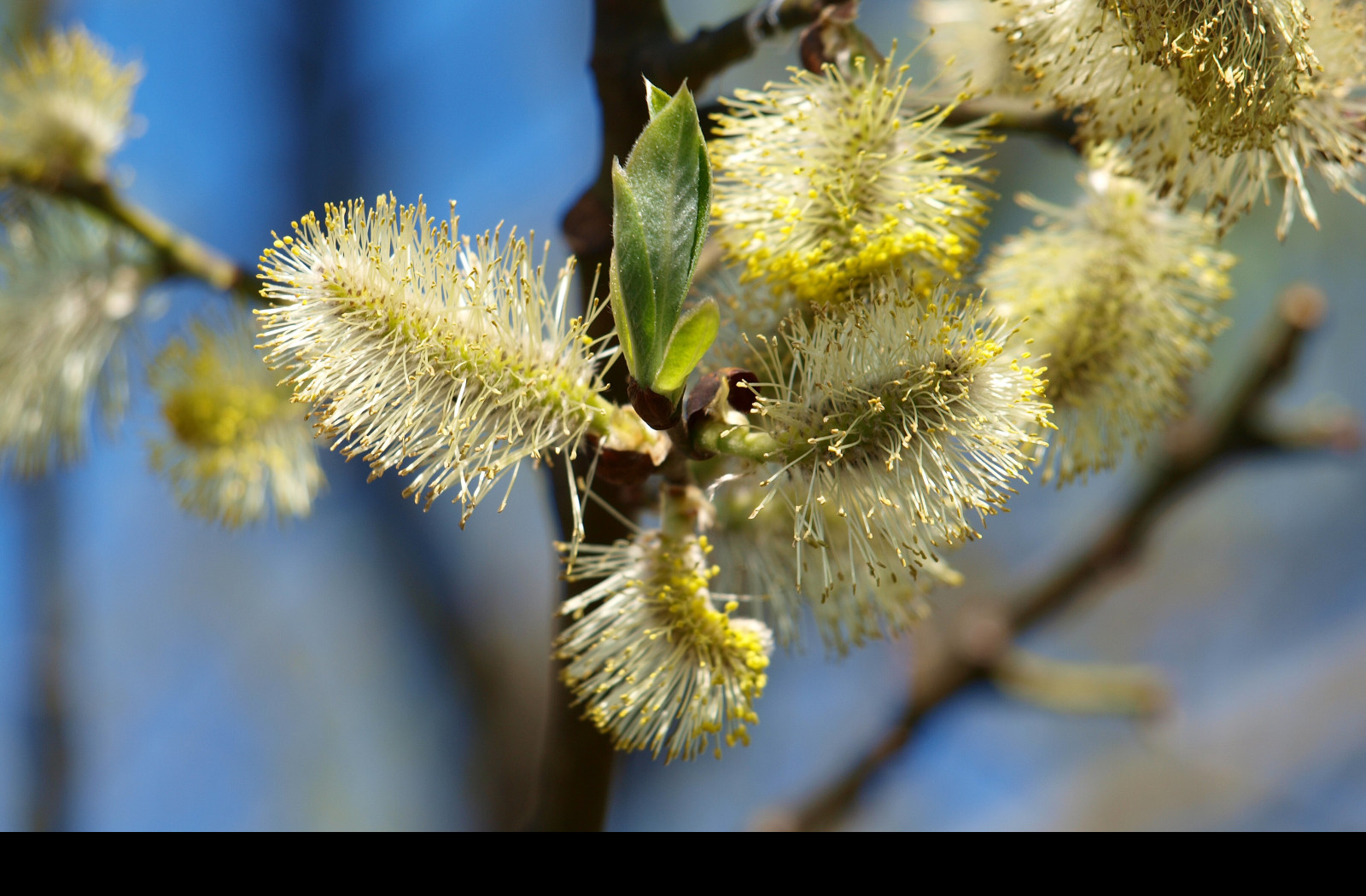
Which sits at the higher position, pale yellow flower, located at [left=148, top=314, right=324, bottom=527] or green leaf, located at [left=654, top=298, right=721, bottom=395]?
pale yellow flower, located at [left=148, top=314, right=324, bottom=527]

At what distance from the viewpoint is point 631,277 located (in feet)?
1.74

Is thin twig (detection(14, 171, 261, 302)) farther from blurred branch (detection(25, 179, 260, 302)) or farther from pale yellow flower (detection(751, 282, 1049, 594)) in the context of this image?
pale yellow flower (detection(751, 282, 1049, 594))

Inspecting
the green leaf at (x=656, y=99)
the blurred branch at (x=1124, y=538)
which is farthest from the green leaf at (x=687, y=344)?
the blurred branch at (x=1124, y=538)

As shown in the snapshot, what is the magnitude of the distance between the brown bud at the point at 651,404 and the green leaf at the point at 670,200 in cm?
3

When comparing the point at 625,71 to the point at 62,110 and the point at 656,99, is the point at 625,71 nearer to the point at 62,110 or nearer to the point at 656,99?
the point at 656,99

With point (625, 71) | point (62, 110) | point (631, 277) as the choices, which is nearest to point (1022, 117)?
point (625, 71)

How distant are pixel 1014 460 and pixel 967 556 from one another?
120 inches

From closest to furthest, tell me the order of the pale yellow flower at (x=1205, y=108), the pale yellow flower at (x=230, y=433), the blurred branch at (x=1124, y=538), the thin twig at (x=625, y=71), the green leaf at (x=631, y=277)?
the green leaf at (x=631, y=277) < the pale yellow flower at (x=1205, y=108) < the thin twig at (x=625, y=71) < the pale yellow flower at (x=230, y=433) < the blurred branch at (x=1124, y=538)

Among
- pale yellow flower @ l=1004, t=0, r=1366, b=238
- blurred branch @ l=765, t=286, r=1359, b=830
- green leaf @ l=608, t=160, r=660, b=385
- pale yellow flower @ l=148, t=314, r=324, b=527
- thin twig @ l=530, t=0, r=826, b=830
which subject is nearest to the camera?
green leaf @ l=608, t=160, r=660, b=385

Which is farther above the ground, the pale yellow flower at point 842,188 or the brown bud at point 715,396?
the pale yellow flower at point 842,188

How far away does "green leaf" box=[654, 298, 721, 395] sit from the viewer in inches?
21.5

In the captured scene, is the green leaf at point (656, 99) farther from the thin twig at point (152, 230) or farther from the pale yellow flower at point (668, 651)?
the thin twig at point (152, 230)

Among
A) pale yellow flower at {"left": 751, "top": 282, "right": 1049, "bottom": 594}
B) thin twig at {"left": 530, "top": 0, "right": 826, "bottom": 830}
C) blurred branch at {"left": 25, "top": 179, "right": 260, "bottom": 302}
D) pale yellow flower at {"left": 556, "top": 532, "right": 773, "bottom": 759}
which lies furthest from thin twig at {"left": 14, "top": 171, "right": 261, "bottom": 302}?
pale yellow flower at {"left": 751, "top": 282, "right": 1049, "bottom": 594}

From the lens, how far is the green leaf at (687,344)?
21.5 inches
